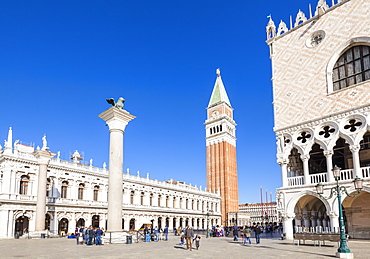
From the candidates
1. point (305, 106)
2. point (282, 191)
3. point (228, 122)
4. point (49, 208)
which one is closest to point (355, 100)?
point (305, 106)

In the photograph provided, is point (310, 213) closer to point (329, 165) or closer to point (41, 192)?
point (329, 165)

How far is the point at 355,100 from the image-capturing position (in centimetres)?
2291

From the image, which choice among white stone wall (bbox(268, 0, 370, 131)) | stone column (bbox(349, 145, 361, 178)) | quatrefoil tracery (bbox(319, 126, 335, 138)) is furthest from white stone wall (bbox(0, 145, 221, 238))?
stone column (bbox(349, 145, 361, 178))

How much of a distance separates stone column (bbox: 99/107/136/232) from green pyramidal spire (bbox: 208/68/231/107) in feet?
215

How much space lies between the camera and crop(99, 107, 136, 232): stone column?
1919cm

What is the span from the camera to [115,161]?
65.3 ft

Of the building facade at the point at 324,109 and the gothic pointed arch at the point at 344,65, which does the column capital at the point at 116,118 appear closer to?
the building facade at the point at 324,109

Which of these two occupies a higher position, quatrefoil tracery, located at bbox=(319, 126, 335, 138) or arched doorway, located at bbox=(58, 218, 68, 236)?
quatrefoil tracery, located at bbox=(319, 126, 335, 138)

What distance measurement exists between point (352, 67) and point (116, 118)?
18.1 metres

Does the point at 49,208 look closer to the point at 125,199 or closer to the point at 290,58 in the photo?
the point at 125,199

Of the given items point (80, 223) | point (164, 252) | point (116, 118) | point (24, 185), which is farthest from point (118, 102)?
point (80, 223)

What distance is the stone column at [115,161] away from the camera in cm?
1919

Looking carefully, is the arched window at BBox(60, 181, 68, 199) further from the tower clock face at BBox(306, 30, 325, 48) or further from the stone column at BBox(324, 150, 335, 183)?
the tower clock face at BBox(306, 30, 325, 48)

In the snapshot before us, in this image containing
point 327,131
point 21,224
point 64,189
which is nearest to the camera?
point 327,131
